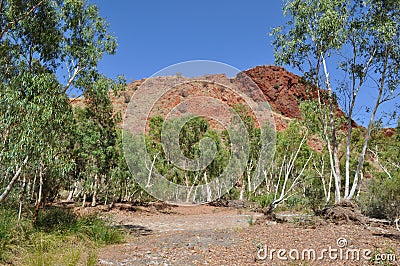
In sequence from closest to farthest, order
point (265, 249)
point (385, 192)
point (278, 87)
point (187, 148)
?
point (265, 249) < point (385, 192) < point (187, 148) < point (278, 87)

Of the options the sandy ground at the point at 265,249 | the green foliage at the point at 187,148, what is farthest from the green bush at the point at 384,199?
the green foliage at the point at 187,148

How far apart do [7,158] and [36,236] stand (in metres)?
1.92

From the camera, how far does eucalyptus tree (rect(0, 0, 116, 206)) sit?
312 inches

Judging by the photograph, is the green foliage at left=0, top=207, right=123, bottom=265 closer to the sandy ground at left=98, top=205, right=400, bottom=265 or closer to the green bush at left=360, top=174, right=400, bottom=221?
the sandy ground at left=98, top=205, right=400, bottom=265

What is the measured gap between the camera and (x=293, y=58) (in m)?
15.2

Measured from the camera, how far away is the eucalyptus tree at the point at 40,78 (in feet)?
26.0

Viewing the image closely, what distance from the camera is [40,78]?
8.58 metres

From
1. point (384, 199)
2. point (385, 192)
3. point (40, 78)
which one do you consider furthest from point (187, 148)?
point (40, 78)

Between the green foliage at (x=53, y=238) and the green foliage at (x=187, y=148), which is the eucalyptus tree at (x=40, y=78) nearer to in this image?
the green foliage at (x=53, y=238)

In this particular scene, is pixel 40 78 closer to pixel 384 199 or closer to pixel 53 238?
pixel 53 238

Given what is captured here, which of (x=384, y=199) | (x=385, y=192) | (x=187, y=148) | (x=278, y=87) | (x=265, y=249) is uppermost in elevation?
(x=278, y=87)

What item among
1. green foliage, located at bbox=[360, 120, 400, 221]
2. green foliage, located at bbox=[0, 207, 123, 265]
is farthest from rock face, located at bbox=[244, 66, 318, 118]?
green foliage, located at bbox=[0, 207, 123, 265]

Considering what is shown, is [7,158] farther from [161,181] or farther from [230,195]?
[230,195]

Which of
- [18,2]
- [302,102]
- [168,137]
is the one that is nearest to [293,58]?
[302,102]
